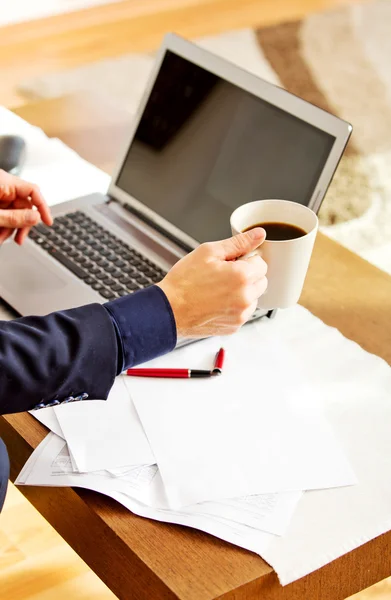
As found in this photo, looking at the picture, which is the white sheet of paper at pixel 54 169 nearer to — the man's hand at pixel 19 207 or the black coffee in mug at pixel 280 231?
the man's hand at pixel 19 207

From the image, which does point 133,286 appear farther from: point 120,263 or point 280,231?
point 280,231

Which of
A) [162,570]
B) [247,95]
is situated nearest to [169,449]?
[162,570]

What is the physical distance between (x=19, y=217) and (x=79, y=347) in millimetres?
334

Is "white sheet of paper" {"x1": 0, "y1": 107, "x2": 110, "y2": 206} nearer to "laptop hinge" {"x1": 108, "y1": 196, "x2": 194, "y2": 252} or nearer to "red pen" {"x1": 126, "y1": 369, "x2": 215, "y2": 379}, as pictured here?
"laptop hinge" {"x1": 108, "y1": 196, "x2": 194, "y2": 252}

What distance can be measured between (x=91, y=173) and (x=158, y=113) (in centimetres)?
25

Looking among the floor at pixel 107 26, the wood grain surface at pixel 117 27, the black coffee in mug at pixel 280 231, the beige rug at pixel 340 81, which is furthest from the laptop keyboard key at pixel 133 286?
the wood grain surface at pixel 117 27

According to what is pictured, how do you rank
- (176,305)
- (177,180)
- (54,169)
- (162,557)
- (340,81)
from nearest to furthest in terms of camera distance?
(162,557) < (176,305) < (177,180) < (54,169) < (340,81)

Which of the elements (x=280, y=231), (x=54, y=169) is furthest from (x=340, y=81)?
(x=280, y=231)

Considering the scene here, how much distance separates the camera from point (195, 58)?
1.24 metres

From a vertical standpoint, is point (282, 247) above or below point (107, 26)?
above

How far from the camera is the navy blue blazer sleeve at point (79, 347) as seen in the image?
856 millimetres

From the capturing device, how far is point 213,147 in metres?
1.23

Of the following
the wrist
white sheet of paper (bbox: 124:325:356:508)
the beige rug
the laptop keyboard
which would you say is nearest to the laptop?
the laptop keyboard

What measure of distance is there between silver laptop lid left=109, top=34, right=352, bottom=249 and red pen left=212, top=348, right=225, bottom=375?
220 millimetres
